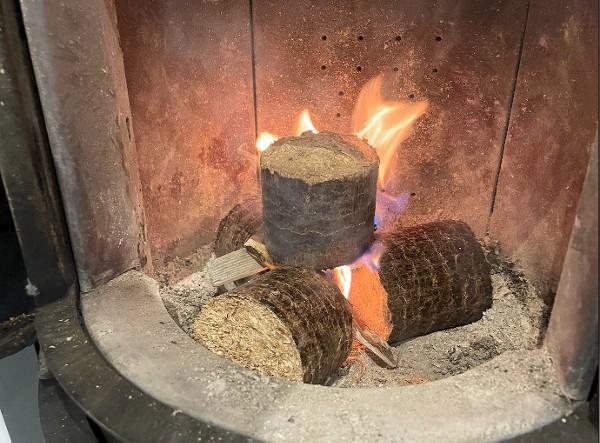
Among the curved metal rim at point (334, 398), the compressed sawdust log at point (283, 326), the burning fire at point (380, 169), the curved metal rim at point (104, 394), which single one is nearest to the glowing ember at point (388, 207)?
the burning fire at point (380, 169)

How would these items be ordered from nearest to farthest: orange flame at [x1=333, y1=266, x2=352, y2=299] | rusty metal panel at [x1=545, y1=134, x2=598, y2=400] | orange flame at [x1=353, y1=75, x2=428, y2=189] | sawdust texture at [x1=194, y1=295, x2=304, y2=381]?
rusty metal panel at [x1=545, y1=134, x2=598, y2=400], sawdust texture at [x1=194, y1=295, x2=304, y2=381], orange flame at [x1=333, y1=266, x2=352, y2=299], orange flame at [x1=353, y1=75, x2=428, y2=189]

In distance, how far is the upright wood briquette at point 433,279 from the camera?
1.38m

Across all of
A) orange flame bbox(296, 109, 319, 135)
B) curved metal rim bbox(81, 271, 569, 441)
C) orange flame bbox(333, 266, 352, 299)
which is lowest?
orange flame bbox(333, 266, 352, 299)

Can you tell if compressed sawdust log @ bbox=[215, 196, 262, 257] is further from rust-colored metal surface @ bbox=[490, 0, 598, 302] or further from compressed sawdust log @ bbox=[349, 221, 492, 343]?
rust-colored metal surface @ bbox=[490, 0, 598, 302]

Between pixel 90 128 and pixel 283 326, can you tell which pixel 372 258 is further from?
pixel 90 128

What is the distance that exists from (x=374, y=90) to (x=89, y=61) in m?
0.81

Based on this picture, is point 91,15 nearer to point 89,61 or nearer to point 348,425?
point 89,61

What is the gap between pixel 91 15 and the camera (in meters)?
1.09

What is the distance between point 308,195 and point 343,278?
Result: 26 cm

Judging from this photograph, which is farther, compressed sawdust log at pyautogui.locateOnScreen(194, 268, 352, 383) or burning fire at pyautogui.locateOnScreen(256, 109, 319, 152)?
burning fire at pyautogui.locateOnScreen(256, 109, 319, 152)

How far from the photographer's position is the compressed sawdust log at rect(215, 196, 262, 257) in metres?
1.66

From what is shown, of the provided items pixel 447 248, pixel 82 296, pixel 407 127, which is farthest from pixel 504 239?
pixel 82 296

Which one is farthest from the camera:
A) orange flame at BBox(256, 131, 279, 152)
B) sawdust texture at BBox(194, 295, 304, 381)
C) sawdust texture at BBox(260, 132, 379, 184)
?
orange flame at BBox(256, 131, 279, 152)

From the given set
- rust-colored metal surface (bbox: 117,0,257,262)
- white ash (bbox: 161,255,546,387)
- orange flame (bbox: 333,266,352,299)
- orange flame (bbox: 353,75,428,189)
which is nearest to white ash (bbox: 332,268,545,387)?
white ash (bbox: 161,255,546,387)
